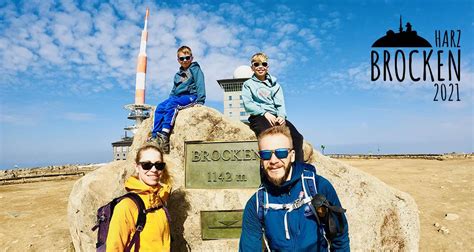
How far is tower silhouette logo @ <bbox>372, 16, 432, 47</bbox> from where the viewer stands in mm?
11227

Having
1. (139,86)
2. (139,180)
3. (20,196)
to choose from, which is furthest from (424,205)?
(139,86)

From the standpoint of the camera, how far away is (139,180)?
3291 mm

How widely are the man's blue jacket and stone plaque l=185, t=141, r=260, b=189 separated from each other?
2465 mm

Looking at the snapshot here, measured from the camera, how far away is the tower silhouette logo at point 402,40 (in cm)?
1123

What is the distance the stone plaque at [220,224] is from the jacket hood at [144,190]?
1.95 meters

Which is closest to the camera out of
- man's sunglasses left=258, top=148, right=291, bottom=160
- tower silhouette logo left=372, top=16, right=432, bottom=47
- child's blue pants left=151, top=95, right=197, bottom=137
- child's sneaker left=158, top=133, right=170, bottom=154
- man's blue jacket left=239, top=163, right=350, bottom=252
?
man's blue jacket left=239, top=163, right=350, bottom=252

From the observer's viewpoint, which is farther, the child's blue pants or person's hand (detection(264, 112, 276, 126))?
the child's blue pants

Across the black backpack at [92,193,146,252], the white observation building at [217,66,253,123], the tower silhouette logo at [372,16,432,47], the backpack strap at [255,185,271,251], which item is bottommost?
the black backpack at [92,193,146,252]

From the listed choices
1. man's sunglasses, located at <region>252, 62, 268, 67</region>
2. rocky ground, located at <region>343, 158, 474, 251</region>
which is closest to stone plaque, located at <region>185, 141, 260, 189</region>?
man's sunglasses, located at <region>252, 62, 268, 67</region>

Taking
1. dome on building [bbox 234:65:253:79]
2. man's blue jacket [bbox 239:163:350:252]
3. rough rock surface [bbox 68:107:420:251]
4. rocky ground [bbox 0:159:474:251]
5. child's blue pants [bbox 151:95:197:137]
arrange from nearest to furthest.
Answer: man's blue jacket [bbox 239:163:350:252] < rough rock surface [bbox 68:107:420:251] < child's blue pants [bbox 151:95:197:137] < rocky ground [bbox 0:159:474:251] < dome on building [bbox 234:65:253:79]

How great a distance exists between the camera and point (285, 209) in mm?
2516

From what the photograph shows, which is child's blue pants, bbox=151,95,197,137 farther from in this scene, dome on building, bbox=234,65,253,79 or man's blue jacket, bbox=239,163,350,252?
dome on building, bbox=234,65,253,79

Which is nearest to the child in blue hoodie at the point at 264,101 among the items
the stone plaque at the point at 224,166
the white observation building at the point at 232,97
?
the stone plaque at the point at 224,166

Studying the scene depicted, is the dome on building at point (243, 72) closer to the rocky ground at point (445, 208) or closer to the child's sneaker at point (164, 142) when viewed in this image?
the rocky ground at point (445, 208)
